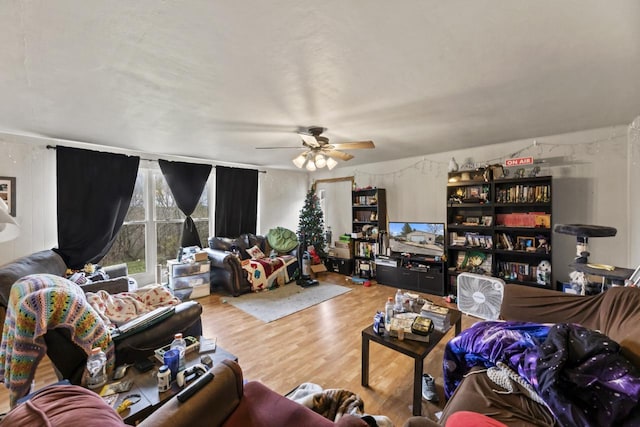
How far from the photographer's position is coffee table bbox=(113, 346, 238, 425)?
4.05 feet

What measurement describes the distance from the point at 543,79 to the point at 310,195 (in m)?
4.34

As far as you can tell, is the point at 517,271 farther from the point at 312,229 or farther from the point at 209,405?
the point at 209,405

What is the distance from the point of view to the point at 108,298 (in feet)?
7.64

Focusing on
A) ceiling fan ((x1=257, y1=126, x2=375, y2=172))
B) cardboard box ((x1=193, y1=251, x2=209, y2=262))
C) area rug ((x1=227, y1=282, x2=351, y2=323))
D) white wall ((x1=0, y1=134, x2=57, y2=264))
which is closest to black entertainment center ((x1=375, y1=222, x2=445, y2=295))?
area rug ((x1=227, y1=282, x2=351, y2=323))

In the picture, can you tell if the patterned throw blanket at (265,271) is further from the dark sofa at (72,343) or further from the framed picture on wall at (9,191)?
the framed picture on wall at (9,191)

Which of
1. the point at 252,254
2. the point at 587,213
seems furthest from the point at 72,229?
the point at 587,213

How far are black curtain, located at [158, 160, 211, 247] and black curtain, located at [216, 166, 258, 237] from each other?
0.36m

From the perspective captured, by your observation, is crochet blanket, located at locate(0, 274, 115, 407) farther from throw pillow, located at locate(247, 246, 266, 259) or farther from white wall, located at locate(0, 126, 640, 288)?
throw pillow, located at locate(247, 246, 266, 259)

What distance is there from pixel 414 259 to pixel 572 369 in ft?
10.1

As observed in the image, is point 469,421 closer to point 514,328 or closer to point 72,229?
point 514,328

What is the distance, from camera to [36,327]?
1.42 meters

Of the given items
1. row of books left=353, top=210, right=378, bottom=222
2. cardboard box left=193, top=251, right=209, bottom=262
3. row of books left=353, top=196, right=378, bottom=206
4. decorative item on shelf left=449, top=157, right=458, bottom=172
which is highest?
decorative item on shelf left=449, top=157, right=458, bottom=172

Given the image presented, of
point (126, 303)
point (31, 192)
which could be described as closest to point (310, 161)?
point (126, 303)

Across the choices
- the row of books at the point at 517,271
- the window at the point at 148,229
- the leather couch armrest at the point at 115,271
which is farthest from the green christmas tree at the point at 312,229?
the row of books at the point at 517,271
